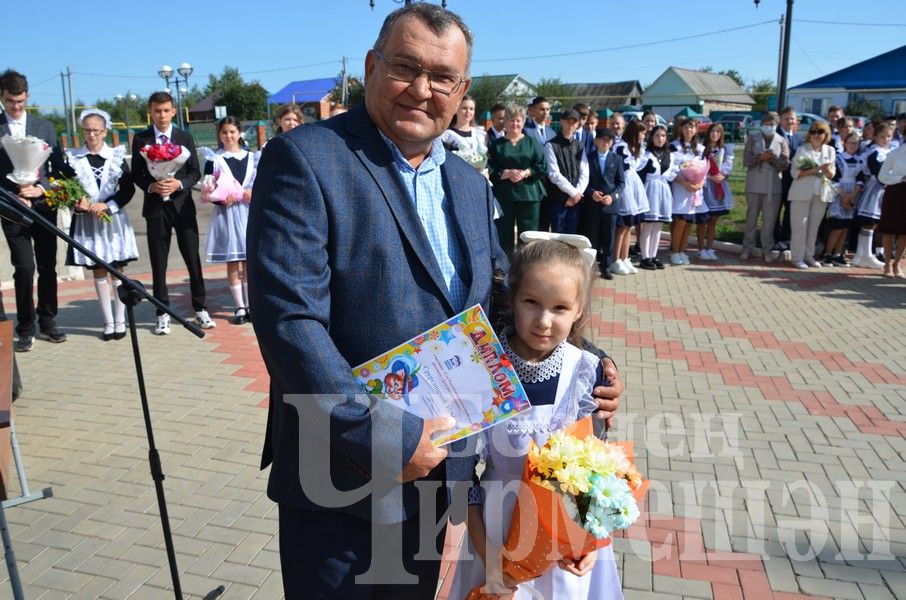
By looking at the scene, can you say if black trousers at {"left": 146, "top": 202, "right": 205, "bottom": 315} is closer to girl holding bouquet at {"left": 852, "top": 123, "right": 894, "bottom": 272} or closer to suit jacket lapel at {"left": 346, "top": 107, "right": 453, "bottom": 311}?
suit jacket lapel at {"left": 346, "top": 107, "right": 453, "bottom": 311}

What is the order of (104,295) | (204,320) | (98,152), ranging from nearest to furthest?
1. (98,152)
2. (104,295)
3. (204,320)

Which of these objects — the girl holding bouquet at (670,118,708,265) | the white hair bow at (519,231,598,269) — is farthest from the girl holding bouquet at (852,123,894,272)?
the white hair bow at (519,231,598,269)

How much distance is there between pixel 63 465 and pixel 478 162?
5.50 m

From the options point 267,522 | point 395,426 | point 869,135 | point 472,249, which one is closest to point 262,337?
point 395,426

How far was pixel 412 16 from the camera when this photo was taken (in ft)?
5.74

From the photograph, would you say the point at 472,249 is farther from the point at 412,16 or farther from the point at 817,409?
the point at 817,409

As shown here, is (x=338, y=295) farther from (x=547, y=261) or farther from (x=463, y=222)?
(x=547, y=261)

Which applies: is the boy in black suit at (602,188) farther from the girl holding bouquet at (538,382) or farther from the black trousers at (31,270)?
the girl holding bouquet at (538,382)

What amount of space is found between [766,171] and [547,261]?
977 cm

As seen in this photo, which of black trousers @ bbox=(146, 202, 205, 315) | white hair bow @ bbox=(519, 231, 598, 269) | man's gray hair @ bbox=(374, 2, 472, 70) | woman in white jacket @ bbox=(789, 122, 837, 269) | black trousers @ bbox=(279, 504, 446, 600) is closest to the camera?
man's gray hair @ bbox=(374, 2, 472, 70)

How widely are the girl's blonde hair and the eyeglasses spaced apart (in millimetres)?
658

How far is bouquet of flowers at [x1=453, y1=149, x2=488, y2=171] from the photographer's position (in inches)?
327

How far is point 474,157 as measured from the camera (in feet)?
27.5

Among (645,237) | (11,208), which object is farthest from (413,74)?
(645,237)
